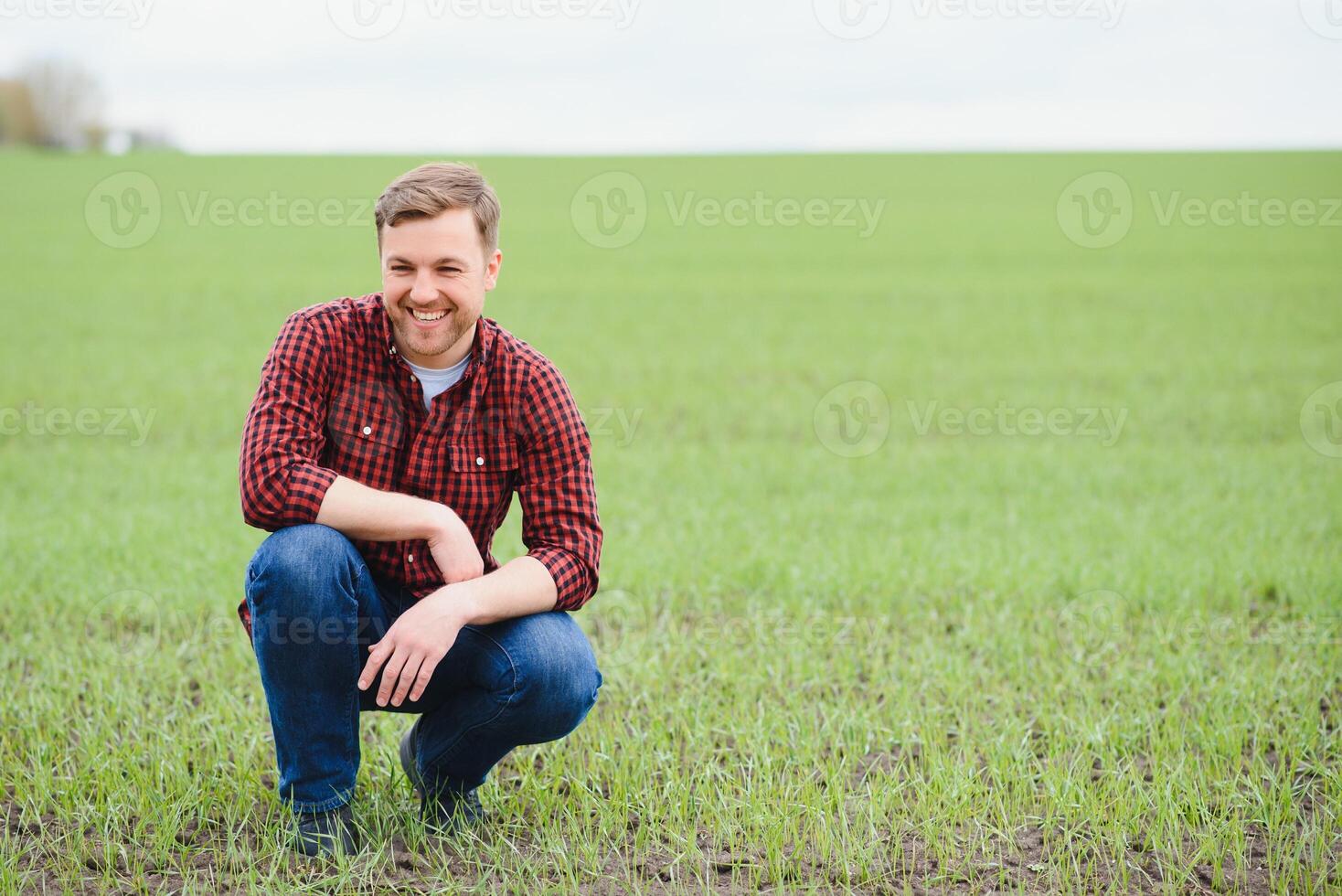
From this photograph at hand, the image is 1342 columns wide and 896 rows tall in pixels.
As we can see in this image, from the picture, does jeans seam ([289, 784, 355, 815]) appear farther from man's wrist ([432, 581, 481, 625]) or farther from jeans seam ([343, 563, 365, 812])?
man's wrist ([432, 581, 481, 625])

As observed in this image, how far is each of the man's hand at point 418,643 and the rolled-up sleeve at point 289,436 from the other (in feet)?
1.27

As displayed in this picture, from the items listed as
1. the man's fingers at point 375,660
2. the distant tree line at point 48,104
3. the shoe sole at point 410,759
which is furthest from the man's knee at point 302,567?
the distant tree line at point 48,104

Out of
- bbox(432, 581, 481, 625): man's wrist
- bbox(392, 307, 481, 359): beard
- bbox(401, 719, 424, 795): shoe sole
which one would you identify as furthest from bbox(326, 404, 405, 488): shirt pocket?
bbox(401, 719, 424, 795): shoe sole

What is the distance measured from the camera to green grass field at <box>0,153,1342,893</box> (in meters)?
3.40

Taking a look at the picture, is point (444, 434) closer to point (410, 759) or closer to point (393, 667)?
point (393, 667)

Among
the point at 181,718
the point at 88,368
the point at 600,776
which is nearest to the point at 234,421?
the point at 88,368

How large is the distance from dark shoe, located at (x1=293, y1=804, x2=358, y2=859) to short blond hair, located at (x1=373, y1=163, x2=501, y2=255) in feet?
5.19

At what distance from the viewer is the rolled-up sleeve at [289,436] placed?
3.12m

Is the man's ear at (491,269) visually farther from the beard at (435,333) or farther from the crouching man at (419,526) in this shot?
the beard at (435,333)

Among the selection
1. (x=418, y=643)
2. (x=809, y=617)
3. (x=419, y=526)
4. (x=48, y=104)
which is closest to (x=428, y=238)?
(x=419, y=526)

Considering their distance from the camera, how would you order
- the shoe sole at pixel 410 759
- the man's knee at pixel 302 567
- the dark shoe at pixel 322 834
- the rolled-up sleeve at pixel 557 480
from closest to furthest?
the man's knee at pixel 302 567 < the dark shoe at pixel 322 834 < the rolled-up sleeve at pixel 557 480 < the shoe sole at pixel 410 759

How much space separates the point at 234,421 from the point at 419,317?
745 cm

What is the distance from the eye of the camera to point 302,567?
3029 mm

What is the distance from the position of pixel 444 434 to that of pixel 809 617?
101 inches
